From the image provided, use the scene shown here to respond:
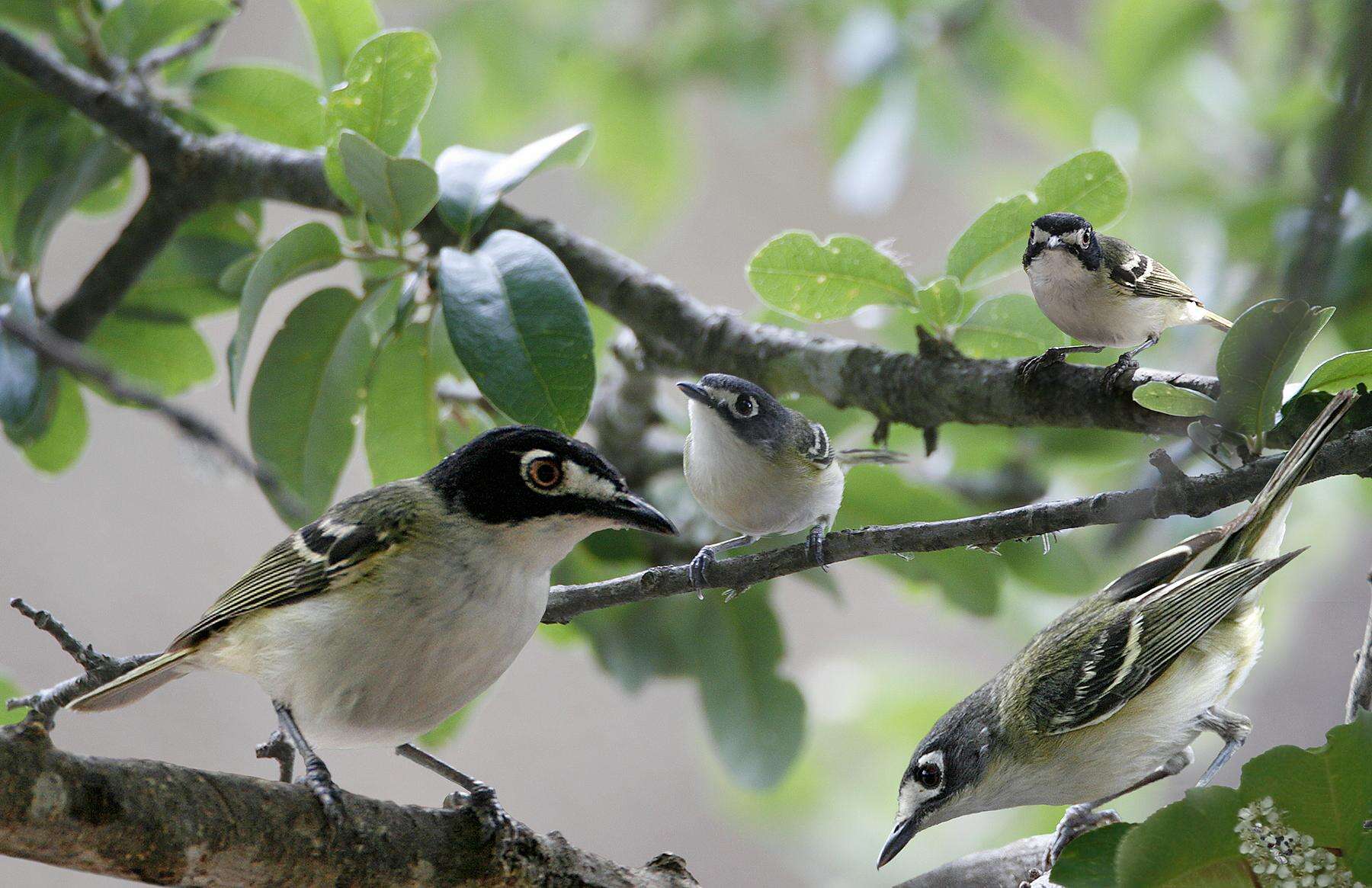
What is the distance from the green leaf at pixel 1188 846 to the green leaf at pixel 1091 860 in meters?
0.04

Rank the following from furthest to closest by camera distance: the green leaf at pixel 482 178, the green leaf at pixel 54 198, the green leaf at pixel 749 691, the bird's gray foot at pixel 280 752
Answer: the green leaf at pixel 54 198 < the green leaf at pixel 749 691 < the green leaf at pixel 482 178 < the bird's gray foot at pixel 280 752

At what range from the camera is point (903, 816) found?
759mm

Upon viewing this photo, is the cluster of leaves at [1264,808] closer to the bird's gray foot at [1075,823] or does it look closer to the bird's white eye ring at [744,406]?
the bird's gray foot at [1075,823]

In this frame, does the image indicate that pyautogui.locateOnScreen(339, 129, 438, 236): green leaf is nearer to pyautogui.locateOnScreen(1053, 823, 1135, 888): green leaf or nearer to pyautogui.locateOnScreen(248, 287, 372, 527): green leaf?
pyautogui.locateOnScreen(248, 287, 372, 527): green leaf

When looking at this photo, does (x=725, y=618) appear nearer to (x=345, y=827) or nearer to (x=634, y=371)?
(x=634, y=371)

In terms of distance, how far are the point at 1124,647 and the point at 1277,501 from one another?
156mm

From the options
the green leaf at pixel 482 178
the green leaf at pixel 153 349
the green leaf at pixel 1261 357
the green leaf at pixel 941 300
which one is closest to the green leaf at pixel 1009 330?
the green leaf at pixel 941 300

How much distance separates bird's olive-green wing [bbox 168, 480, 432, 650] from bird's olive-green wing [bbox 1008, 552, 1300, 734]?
50cm

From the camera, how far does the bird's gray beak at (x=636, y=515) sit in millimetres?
690

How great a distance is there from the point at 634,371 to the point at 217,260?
633mm

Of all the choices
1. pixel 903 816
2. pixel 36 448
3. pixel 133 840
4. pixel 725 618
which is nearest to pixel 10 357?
pixel 36 448

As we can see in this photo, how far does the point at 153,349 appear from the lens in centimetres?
156

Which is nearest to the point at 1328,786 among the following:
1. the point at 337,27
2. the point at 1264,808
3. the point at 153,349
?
the point at 1264,808

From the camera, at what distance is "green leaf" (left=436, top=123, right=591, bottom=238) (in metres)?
Result: 1.03
